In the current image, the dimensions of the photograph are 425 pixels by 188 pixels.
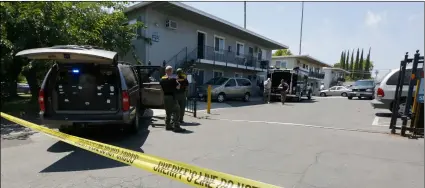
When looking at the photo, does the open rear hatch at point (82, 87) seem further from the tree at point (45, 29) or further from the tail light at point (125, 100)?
the tree at point (45, 29)

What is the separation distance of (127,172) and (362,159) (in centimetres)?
404

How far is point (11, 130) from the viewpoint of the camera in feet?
24.1

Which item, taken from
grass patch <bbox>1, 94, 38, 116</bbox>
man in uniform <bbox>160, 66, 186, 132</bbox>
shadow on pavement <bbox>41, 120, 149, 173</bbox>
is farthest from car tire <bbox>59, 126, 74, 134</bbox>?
grass patch <bbox>1, 94, 38, 116</bbox>

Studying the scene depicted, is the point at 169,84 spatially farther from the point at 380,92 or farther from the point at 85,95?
the point at 380,92

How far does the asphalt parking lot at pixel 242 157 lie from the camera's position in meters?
3.84

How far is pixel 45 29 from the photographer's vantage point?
9.00 m

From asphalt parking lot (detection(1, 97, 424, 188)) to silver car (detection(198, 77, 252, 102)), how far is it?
27.9 feet

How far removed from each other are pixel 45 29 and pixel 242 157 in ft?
26.2

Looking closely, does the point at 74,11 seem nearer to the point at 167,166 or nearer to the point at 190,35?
the point at 190,35

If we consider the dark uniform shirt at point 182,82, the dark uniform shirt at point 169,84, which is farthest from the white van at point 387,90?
the dark uniform shirt at point 169,84

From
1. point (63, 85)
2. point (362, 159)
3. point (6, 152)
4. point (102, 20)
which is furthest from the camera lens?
point (102, 20)

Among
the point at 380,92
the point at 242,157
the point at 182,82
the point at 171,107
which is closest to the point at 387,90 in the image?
the point at 380,92

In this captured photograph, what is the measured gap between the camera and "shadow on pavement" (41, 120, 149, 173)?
433cm

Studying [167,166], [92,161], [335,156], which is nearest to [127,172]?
[92,161]
